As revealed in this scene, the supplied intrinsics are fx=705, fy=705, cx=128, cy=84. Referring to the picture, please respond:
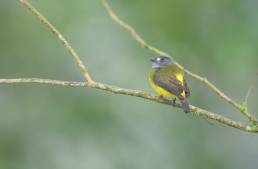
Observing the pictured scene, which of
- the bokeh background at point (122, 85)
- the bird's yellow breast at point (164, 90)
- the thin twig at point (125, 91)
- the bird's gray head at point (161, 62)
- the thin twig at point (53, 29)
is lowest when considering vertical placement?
the thin twig at point (125, 91)

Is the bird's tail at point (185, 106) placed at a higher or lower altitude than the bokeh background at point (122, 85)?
lower

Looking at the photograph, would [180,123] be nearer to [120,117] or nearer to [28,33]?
[120,117]

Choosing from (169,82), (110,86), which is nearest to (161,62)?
(169,82)

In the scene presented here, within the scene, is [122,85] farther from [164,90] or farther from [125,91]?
[125,91]

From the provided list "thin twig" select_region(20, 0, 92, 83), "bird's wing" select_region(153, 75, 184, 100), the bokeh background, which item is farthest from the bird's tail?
the bokeh background

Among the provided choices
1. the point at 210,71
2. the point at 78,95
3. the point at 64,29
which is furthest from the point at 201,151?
the point at 64,29

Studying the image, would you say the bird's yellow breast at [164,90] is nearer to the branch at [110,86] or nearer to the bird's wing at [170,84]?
the bird's wing at [170,84]

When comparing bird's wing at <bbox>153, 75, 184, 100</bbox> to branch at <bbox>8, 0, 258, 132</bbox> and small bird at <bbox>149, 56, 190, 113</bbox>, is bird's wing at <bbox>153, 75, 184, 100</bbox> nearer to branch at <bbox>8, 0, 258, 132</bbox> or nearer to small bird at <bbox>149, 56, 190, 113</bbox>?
small bird at <bbox>149, 56, 190, 113</bbox>

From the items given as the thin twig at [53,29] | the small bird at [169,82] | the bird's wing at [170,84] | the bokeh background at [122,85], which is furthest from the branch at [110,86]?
the bokeh background at [122,85]

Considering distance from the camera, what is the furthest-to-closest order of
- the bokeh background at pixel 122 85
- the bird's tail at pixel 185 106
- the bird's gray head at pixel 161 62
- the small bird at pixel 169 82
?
the bokeh background at pixel 122 85 < the bird's gray head at pixel 161 62 < the small bird at pixel 169 82 < the bird's tail at pixel 185 106
